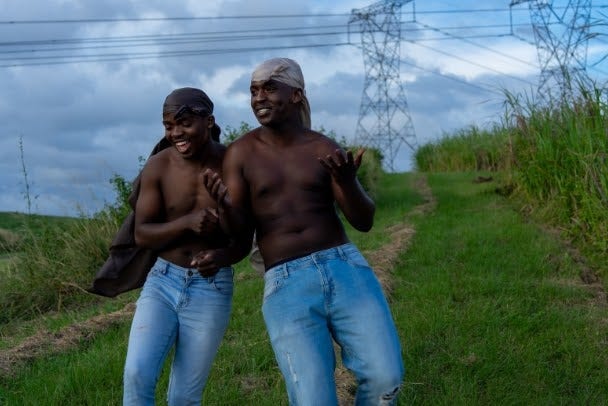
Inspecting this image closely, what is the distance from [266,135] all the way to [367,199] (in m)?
0.56

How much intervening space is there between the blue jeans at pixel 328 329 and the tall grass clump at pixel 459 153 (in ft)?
67.8

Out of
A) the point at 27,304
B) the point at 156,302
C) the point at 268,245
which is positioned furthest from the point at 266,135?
the point at 27,304

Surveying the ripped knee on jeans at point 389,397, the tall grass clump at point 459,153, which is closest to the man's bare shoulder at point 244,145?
the ripped knee on jeans at point 389,397

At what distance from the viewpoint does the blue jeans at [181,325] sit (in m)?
3.82

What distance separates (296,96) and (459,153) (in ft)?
80.8

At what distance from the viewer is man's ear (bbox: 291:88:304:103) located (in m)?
3.90

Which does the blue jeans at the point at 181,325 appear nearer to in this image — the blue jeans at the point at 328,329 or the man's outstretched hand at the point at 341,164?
the blue jeans at the point at 328,329

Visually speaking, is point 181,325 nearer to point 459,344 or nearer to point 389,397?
point 389,397

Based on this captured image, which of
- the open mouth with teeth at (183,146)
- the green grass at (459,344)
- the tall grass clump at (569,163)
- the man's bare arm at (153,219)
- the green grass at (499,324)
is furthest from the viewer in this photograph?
the tall grass clump at (569,163)

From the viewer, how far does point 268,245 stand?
3.76 m

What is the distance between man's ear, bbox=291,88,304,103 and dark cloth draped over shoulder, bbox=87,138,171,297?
0.97 meters

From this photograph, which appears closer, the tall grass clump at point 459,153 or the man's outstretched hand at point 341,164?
the man's outstretched hand at point 341,164

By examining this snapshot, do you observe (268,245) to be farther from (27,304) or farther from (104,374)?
(27,304)

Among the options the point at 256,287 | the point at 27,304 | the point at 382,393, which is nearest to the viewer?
the point at 382,393
